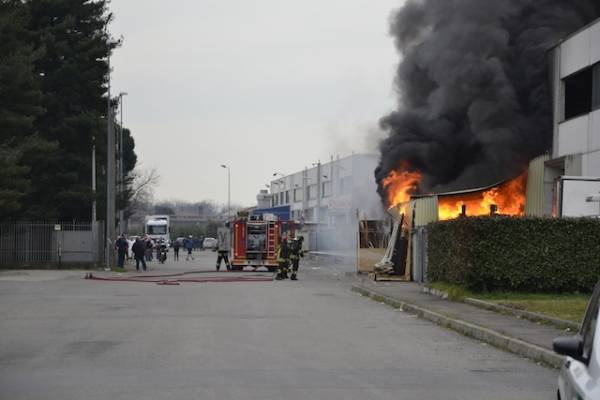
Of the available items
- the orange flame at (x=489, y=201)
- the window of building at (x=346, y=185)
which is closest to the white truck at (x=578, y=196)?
the orange flame at (x=489, y=201)

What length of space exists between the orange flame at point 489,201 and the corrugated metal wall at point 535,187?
8.9 inches

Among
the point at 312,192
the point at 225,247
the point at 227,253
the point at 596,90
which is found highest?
the point at 596,90

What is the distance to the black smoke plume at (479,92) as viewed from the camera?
3175cm

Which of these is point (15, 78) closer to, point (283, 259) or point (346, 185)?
point (283, 259)

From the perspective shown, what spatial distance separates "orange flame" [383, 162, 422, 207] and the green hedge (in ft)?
46.9

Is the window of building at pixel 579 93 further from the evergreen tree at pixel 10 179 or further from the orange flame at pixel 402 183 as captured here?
the evergreen tree at pixel 10 179

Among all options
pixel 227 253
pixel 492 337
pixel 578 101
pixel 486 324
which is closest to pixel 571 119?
pixel 578 101

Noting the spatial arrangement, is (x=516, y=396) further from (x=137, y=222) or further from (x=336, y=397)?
(x=137, y=222)

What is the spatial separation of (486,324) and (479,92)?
61.2ft

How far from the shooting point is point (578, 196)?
20.7 m

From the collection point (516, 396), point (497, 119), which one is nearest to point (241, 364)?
point (516, 396)

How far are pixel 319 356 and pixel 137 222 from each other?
144514mm

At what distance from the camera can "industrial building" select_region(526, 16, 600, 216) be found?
2584 cm

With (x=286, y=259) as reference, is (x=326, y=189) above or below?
above
